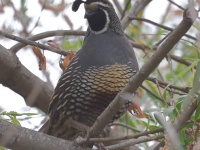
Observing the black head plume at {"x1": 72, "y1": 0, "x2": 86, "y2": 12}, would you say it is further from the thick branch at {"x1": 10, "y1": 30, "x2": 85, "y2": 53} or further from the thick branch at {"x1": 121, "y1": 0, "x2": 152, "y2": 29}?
the thick branch at {"x1": 121, "y1": 0, "x2": 152, "y2": 29}

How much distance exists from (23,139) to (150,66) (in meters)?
0.53

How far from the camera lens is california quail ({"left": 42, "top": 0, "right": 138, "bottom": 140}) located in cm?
274

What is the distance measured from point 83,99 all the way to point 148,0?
798 mm

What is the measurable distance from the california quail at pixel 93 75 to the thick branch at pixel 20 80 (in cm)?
10

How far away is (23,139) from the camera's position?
197 centimetres

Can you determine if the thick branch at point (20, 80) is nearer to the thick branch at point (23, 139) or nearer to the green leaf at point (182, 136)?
the thick branch at point (23, 139)

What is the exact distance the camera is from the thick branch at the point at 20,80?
8.47 feet

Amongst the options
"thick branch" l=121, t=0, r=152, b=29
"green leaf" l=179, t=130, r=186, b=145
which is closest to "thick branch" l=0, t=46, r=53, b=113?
"thick branch" l=121, t=0, r=152, b=29

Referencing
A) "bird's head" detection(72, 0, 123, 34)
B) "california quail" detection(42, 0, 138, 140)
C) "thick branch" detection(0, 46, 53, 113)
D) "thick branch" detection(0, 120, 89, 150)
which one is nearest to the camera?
"thick branch" detection(0, 120, 89, 150)

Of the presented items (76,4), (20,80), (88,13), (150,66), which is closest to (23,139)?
(150,66)

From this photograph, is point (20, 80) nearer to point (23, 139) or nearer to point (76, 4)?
point (76, 4)

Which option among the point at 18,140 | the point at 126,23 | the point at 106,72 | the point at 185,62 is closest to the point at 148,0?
the point at 126,23

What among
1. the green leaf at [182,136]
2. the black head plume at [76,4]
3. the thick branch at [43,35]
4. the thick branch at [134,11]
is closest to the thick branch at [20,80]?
the thick branch at [43,35]

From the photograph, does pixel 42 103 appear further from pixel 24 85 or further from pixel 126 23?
pixel 126 23
